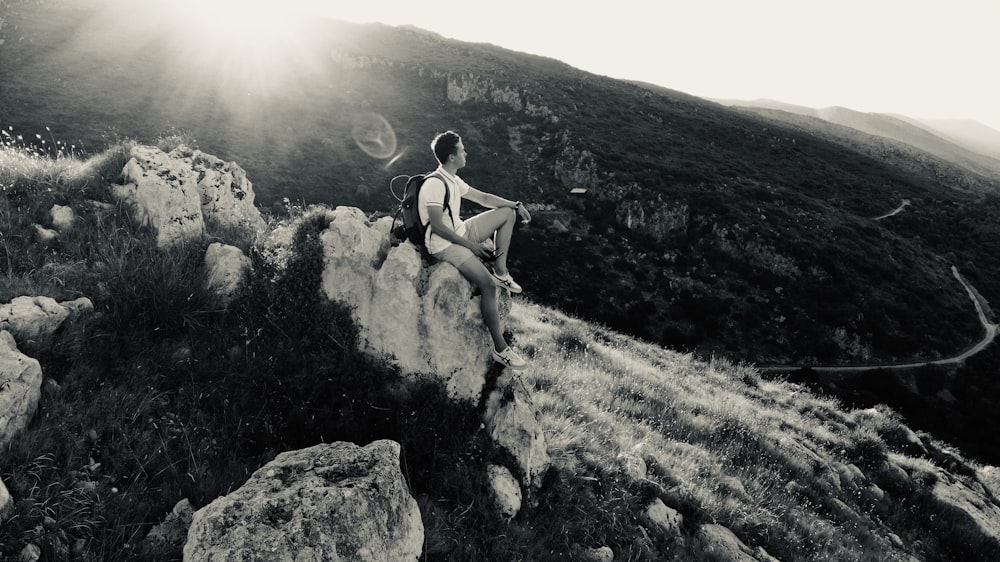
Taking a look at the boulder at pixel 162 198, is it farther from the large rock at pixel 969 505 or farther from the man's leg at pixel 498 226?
the large rock at pixel 969 505

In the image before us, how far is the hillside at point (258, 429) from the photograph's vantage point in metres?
3.42

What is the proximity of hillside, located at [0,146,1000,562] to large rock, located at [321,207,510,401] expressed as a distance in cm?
16

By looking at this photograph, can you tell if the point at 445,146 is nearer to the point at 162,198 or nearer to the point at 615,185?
the point at 162,198

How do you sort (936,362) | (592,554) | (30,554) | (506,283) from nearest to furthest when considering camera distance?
(30,554)
(592,554)
(506,283)
(936,362)

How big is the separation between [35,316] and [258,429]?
2188mm

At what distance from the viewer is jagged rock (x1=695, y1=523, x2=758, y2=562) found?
216 inches

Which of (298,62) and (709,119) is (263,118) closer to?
(298,62)

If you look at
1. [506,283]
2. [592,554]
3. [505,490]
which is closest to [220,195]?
[506,283]

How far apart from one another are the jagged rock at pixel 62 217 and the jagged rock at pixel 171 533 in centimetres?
448

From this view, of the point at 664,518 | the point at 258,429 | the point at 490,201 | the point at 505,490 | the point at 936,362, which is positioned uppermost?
the point at 490,201

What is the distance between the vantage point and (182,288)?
4.94 m

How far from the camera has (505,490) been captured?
4.68m

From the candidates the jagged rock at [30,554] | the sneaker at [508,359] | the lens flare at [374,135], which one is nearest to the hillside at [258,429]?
the jagged rock at [30,554]

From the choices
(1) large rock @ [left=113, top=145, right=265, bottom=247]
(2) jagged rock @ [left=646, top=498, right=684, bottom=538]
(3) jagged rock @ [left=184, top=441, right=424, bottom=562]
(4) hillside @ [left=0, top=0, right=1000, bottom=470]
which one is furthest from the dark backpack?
(4) hillside @ [left=0, top=0, right=1000, bottom=470]
